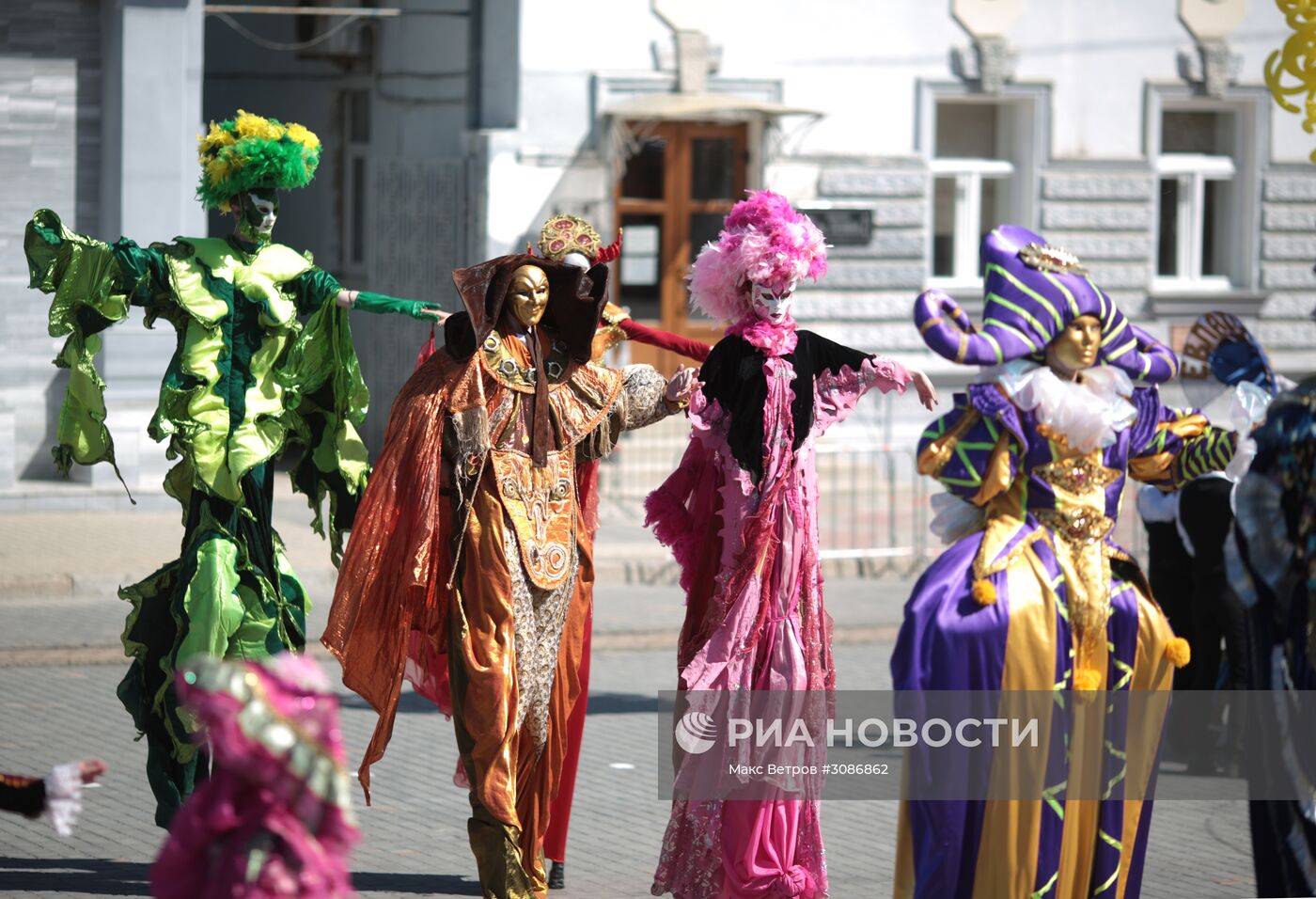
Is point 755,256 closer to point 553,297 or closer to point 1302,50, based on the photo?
point 553,297

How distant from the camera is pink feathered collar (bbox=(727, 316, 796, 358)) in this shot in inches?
252

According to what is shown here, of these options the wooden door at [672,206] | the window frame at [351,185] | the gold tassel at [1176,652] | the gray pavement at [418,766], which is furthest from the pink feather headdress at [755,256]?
the window frame at [351,185]

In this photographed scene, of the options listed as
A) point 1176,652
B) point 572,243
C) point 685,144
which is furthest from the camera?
point 685,144

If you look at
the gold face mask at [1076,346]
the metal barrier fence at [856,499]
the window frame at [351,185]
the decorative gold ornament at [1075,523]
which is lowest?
the metal barrier fence at [856,499]

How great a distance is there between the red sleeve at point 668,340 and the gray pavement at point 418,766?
1811 millimetres

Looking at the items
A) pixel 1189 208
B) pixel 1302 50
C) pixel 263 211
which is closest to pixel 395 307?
pixel 263 211

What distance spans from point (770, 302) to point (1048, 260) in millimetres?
925

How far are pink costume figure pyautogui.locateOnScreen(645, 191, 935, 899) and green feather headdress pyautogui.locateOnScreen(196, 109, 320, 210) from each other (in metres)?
1.51

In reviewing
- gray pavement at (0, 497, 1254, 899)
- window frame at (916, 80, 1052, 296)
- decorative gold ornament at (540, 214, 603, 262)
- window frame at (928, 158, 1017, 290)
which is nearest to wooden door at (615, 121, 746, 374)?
window frame at (916, 80, 1052, 296)

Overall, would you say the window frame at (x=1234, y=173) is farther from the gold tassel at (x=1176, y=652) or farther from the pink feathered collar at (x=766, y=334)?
the gold tassel at (x=1176, y=652)

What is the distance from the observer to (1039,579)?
229 inches

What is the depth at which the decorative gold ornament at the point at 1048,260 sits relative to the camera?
6.00 m

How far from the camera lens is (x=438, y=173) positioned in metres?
16.8

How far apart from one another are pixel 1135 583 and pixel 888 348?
11785mm
